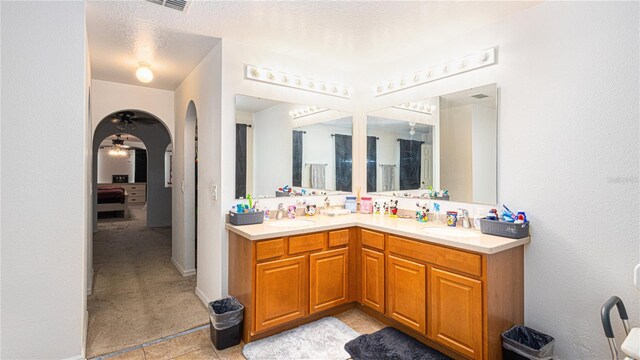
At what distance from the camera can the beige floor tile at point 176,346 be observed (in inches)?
88.0

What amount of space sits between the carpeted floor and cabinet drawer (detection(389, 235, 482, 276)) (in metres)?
1.89

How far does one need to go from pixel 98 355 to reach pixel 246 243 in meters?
1.34

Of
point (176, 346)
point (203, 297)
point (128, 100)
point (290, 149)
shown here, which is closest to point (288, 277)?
point (176, 346)

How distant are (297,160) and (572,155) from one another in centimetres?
231

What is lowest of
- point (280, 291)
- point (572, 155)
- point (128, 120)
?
point (280, 291)

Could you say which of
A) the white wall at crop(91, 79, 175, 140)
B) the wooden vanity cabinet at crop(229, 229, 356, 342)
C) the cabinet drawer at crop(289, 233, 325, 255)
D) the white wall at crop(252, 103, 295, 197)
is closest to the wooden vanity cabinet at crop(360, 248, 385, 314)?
the wooden vanity cabinet at crop(229, 229, 356, 342)

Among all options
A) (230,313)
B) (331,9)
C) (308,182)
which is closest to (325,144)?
(308,182)

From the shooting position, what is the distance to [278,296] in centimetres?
242

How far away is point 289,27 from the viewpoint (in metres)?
2.50

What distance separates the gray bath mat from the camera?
222 cm

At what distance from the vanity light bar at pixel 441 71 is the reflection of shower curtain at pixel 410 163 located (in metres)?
0.59

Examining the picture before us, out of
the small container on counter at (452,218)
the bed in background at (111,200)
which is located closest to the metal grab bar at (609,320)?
the small container on counter at (452,218)

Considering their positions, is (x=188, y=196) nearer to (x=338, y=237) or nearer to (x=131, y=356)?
(x=131, y=356)

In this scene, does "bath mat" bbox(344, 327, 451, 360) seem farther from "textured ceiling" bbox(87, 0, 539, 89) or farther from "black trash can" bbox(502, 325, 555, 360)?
"textured ceiling" bbox(87, 0, 539, 89)
